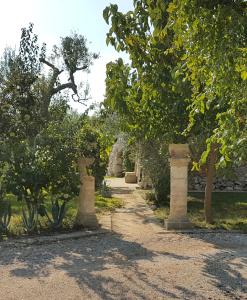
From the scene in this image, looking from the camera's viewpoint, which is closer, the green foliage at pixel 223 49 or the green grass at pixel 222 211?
the green foliage at pixel 223 49

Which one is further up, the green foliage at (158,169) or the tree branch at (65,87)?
the tree branch at (65,87)

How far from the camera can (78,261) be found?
7301 mm

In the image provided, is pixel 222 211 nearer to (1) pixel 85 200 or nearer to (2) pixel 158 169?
(2) pixel 158 169

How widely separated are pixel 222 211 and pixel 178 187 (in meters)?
3.67

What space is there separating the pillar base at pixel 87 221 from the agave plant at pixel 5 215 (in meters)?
1.61

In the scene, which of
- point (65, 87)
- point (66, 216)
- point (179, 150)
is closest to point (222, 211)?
point (179, 150)

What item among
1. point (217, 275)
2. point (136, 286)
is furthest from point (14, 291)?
point (217, 275)

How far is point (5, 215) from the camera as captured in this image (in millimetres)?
9266

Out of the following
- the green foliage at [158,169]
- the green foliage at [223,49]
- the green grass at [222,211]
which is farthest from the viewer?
the green foliage at [158,169]

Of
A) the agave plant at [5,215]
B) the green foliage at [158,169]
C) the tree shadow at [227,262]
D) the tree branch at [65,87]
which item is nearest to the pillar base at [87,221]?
the agave plant at [5,215]

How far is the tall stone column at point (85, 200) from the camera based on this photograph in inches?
401

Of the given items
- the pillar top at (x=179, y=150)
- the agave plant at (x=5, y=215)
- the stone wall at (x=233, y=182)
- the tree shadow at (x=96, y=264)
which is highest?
the pillar top at (x=179, y=150)

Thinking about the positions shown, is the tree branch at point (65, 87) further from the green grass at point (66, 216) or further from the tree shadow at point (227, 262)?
the tree shadow at point (227, 262)

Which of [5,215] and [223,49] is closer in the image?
[223,49]
